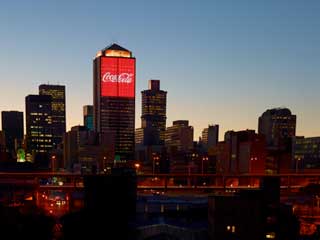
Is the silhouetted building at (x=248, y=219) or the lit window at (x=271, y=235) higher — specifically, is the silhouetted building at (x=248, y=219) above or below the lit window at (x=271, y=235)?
above

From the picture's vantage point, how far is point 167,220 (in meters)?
40.3

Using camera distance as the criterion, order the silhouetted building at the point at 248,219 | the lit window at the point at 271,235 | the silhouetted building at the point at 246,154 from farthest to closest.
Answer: the silhouetted building at the point at 246,154 → the lit window at the point at 271,235 → the silhouetted building at the point at 248,219

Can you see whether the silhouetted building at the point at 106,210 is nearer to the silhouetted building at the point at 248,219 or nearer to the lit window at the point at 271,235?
the silhouetted building at the point at 248,219

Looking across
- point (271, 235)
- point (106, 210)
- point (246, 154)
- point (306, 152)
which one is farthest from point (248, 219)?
point (306, 152)

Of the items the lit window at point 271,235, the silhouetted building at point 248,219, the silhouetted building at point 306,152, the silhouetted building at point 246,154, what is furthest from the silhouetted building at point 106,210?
the silhouetted building at point 306,152

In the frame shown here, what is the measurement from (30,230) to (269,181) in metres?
25.6

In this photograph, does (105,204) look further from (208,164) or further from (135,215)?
(208,164)

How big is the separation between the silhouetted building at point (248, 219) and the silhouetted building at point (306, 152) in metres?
127

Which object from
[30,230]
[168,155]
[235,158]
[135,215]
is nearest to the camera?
[30,230]

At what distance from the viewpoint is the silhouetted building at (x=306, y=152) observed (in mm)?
157250

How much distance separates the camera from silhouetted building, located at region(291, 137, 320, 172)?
157250 mm

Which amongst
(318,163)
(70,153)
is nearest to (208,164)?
(318,163)

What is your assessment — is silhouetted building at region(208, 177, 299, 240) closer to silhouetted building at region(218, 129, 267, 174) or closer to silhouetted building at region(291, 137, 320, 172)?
silhouetted building at region(218, 129, 267, 174)

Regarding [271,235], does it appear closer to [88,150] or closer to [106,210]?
[106,210]
